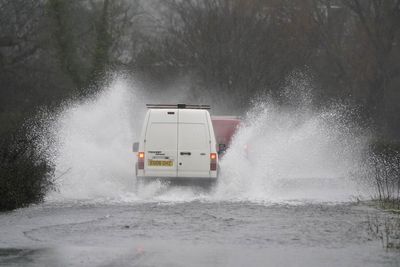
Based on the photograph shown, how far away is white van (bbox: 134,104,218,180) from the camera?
2136 centimetres

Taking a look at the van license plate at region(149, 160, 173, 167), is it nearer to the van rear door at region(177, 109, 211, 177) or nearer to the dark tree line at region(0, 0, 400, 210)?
the van rear door at region(177, 109, 211, 177)

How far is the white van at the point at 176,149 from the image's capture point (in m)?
21.4

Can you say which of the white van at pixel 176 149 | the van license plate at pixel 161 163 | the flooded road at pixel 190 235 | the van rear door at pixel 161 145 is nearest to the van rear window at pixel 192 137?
the white van at pixel 176 149

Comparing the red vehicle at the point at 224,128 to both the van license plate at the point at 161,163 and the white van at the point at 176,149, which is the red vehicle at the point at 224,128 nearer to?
the white van at the point at 176,149

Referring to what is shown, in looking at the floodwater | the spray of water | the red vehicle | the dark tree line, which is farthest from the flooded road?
the dark tree line

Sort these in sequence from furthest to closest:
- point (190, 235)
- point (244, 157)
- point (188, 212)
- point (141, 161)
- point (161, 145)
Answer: point (244, 157) < point (161, 145) < point (141, 161) < point (188, 212) < point (190, 235)

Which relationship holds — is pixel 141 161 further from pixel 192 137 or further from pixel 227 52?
pixel 227 52

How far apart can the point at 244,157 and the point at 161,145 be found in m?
4.41

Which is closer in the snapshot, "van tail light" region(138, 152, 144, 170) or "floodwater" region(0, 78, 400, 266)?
"floodwater" region(0, 78, 400, 266)

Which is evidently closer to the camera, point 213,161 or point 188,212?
point 188,212

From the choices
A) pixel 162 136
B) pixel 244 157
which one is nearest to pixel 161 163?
pixel 162 136

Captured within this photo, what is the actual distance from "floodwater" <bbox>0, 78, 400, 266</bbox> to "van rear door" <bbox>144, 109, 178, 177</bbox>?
1.08 feet

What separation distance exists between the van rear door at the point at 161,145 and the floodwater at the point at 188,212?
0.33 m

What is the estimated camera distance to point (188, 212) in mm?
17922
